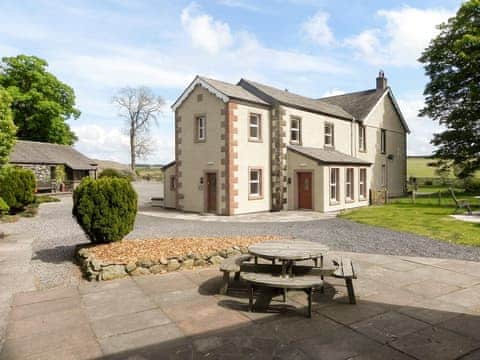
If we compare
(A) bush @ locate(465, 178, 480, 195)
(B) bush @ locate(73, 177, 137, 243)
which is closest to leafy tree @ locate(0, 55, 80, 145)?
(B) bush @ locate(73, 177, 137, 243)

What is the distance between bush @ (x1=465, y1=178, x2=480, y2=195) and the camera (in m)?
34.7

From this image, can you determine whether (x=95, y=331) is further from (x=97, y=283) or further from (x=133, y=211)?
(x=133, y=211)

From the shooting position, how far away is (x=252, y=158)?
743 inches

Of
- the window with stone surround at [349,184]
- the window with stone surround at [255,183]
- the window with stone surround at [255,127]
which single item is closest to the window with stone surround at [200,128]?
the window with stone surround at [255,127]

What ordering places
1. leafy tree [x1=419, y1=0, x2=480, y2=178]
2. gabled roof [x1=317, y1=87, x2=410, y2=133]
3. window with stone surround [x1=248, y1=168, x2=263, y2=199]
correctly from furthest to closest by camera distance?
gabled roof [x1=317, y1=87, x2=410, y2=133]
leafy tree [x1=419, y1=0, x2=480, y2=178]
window with stone surround [x1=248, y1=168, x2=263, y2=199]

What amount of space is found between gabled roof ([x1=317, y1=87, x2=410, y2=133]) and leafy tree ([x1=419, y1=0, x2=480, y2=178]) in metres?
3.25

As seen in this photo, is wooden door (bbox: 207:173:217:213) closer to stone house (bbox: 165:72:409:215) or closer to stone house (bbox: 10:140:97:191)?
stone house (bbox: 165:72:409:215)

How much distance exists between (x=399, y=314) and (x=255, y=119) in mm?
15561

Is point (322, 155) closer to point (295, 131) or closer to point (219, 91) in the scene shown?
point (295, 131)

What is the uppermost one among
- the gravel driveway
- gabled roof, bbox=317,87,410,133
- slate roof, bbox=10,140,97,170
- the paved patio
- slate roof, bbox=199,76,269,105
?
gabled roof, bbox=317,87,410,133

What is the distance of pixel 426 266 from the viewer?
24.7 ft

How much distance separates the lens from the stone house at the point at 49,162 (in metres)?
32.2

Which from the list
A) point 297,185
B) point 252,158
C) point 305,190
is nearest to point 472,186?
point 305,190

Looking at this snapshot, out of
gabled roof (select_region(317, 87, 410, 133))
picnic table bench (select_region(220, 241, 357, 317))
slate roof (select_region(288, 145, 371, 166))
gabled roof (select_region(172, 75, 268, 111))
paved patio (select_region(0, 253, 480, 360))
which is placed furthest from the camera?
gabled roof (select_region(317, 87, 410, 133))
